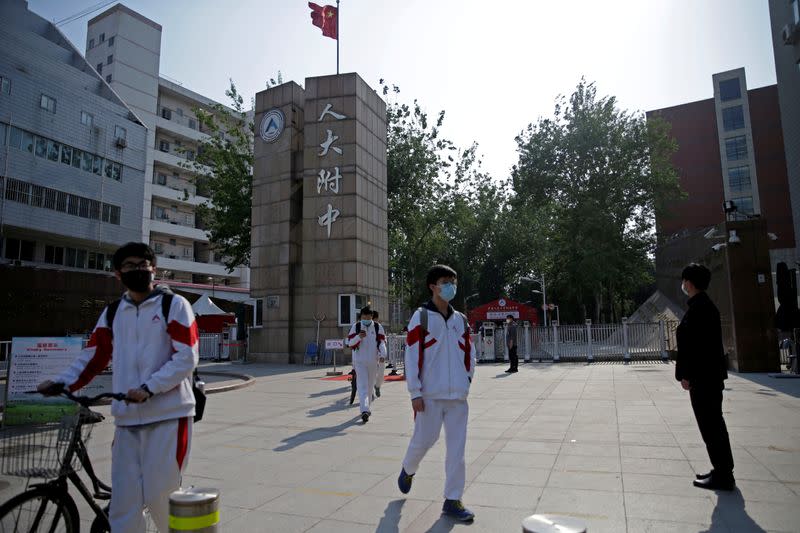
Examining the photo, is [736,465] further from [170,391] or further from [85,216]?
[85,216]

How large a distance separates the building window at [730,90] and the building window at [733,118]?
0.98 meters

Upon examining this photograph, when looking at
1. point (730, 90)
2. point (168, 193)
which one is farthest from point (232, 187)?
point (730, 90)

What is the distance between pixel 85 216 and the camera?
34.8 m

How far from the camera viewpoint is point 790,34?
22.6 m

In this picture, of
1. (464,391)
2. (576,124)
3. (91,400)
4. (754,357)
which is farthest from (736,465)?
(576,124)

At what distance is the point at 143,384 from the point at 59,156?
37.5 m

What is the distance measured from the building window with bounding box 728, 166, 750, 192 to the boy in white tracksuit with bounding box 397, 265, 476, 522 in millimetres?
51865

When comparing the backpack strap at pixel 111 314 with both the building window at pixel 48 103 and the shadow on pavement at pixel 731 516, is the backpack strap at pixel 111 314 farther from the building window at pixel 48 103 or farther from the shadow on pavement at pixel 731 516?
the building window at pixel 48 103

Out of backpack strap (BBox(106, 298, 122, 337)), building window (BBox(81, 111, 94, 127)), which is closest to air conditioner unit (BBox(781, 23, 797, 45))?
backpack strap (BBox(106, 298, 122, 337))

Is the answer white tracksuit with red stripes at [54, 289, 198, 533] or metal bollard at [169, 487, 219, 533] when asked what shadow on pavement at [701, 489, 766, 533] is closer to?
metal bollard at [169, 487, 219, 533]

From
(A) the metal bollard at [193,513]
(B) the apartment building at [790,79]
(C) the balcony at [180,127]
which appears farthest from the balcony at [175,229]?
(A) the metal bollard at [193,513]

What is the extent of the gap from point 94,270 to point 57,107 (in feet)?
35.9

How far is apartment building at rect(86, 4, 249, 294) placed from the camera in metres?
Answer: 49.8

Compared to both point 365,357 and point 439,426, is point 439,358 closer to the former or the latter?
point 439,426
